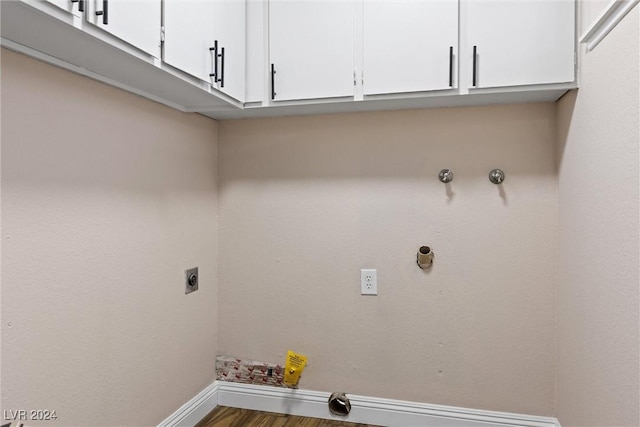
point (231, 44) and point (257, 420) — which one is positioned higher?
point (231, 44)

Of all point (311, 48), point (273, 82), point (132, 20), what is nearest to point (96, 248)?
point (132, 20)

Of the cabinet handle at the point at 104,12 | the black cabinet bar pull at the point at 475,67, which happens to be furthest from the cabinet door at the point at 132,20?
the black cabinet bar pull at the point at 475,67

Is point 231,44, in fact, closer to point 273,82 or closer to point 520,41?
point 273,82

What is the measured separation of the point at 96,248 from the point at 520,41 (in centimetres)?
172

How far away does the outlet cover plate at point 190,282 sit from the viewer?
1914 mm

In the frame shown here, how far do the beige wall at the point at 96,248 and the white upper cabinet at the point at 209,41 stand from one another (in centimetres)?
30

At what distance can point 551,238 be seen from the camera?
A: 70.9 inches

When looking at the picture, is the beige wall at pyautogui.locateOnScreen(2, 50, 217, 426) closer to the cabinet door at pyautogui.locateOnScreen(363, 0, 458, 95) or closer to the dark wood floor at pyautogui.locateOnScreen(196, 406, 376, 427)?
the dark wood floor at pyautogui.locateOnScreen(196, 406, 376, 427)

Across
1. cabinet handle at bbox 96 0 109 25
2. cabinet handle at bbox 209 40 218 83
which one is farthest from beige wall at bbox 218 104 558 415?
cabinet handle at bbox 96 0 109 25

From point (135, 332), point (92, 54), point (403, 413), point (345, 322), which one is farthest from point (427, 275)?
point (92, 54)

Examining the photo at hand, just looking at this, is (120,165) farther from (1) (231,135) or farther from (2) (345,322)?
(2) (345,322)

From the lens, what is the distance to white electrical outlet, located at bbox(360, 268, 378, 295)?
1987 millimetres

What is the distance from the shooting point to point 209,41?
5.06 feet

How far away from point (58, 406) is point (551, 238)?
196 cm
